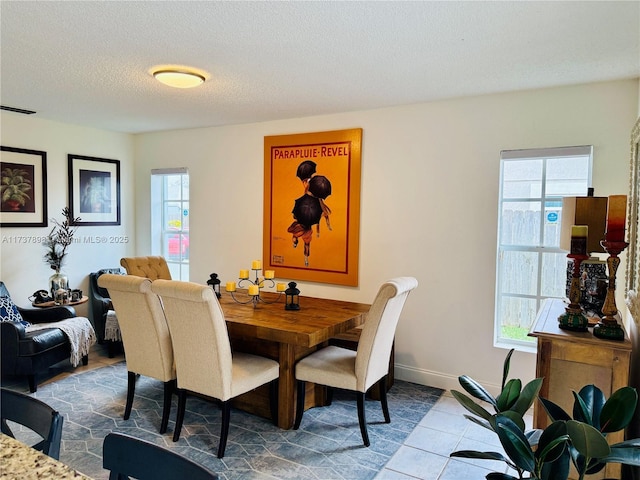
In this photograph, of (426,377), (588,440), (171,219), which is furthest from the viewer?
(171,219)

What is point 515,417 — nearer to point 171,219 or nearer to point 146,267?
point 146,267

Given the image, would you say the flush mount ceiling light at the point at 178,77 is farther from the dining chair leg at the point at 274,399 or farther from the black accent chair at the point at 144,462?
the black accent chair at the point at 144,462

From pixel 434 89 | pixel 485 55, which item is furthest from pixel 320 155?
pixel 485 55

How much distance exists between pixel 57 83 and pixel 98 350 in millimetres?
2762

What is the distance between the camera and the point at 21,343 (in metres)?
3.47

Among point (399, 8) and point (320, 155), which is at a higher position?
point (399, 8)

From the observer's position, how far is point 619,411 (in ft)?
4.28

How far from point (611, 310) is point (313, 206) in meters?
2.83

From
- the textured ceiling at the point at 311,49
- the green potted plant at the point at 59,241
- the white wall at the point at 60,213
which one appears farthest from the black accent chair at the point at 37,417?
the white wall at the point at 60,213

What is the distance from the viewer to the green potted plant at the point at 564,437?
1171 millimetres

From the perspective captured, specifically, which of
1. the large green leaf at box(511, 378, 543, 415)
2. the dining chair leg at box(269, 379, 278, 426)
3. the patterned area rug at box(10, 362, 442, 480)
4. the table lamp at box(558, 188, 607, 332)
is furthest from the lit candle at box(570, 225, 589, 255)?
the dining chair leg at box(269, 379, 278, 426)

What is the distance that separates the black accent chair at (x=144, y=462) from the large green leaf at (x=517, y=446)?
818 millimetres

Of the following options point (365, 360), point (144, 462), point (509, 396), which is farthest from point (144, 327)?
point (509, 396)

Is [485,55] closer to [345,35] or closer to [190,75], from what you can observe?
[345,35]
